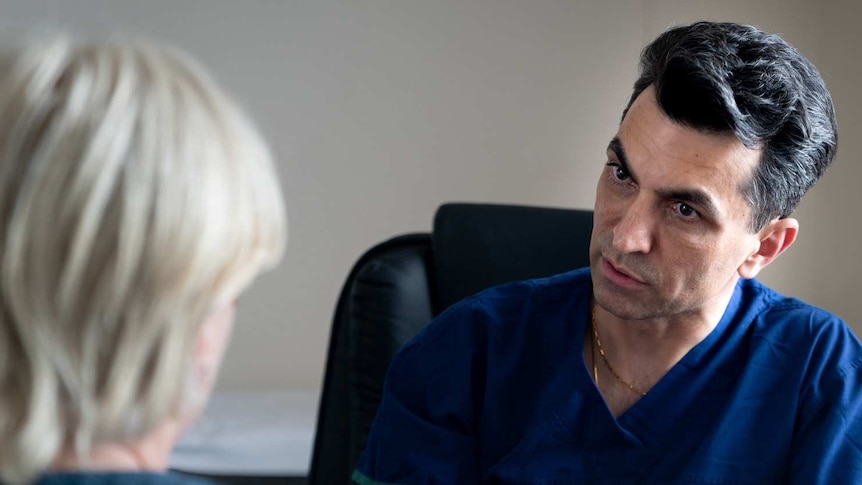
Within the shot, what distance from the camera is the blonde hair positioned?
0.67 meters

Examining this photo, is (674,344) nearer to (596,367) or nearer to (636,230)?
(596,367)

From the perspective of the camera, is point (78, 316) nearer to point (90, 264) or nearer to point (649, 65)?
point (90, 264)

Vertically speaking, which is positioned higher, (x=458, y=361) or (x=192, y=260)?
(x=192, y=260)

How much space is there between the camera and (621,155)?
4.46 feet

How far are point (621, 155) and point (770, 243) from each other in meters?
0.26

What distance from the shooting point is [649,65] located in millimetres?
1422

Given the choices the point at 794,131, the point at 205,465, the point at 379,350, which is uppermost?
the point at 794,131

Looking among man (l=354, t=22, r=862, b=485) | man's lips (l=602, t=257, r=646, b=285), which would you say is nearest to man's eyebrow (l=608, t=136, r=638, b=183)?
man (l=354, t=22, r=862, b=485)

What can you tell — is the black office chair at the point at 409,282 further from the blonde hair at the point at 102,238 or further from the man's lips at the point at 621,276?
the blonde hair at the point at 102,238

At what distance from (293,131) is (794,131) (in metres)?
1.37

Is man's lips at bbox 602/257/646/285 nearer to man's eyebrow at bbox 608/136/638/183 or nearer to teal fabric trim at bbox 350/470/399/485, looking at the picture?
man's eyebrow at bbox 608/136/638/183

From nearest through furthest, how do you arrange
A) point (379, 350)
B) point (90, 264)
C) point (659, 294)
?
1. point (90, 264)
2. point (659, 294)
3. point (379, 350)

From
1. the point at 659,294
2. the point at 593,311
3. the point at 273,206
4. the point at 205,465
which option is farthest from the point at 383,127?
the point at 273,206

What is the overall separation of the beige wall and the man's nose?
1147mm
